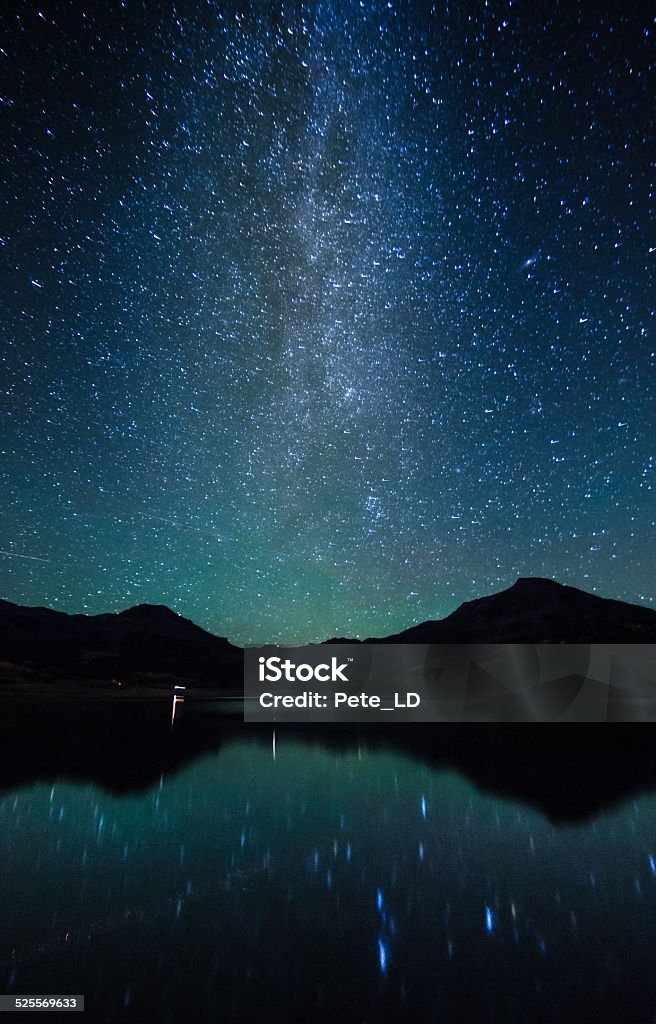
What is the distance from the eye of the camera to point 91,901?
8383mm

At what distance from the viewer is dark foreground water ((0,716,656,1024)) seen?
576 centimetres

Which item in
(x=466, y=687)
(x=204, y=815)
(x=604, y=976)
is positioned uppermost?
(x=466, y=687)

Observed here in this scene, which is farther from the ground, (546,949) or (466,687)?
(466,687)

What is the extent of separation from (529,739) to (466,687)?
338 feet

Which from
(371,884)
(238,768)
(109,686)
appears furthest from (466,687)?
(371,884)

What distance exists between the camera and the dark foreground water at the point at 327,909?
5.76 meters

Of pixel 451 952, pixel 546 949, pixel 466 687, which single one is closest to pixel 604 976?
pixel 546 949

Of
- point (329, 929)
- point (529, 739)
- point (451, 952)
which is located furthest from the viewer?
point (529, 739)

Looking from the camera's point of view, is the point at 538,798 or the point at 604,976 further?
the point at 538,798

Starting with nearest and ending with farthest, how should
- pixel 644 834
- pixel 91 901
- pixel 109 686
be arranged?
1. pixel 91 901
2. pixel 644 834
3. pixel 109 686

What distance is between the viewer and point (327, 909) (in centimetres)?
809

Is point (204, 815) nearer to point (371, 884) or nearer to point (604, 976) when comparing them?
point (371, 884)

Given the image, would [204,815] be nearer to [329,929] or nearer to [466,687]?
[329,929]

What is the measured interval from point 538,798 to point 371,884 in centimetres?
894
